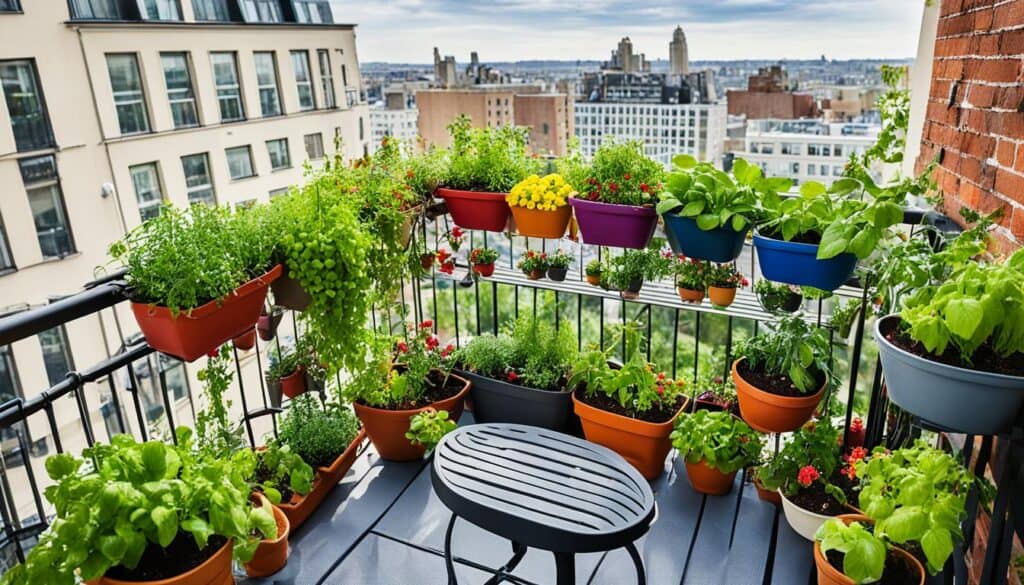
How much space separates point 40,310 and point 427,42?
5597 millimetres

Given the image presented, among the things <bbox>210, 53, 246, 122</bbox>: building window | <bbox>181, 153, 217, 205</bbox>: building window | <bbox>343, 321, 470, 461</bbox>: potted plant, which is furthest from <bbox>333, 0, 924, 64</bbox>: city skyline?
<bbox>181, 153, 217, 205</bbox>: building window

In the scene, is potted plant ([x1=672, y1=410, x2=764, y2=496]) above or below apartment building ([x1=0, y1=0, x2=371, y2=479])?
below

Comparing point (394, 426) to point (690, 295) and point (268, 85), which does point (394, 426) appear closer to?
point (690, 295)

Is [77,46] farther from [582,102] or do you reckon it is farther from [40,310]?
[40,310]

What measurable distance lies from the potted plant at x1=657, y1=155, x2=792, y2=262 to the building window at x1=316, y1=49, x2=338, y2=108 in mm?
8857

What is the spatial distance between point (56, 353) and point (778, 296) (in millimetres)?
7608

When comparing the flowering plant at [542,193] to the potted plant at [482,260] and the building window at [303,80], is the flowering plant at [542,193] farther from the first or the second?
the building window at [303,80]

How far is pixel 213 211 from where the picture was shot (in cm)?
168

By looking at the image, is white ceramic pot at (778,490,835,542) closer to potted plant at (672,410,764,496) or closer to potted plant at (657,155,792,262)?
potted plant at (672,410,764,496)

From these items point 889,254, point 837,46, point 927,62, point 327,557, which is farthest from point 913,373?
point 837,46

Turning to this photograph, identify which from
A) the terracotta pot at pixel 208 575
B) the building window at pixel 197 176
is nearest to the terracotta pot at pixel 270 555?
the terracotta pot at pixel 208 575

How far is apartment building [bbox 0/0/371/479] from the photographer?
6.56m

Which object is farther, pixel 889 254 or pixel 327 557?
pixel 327 557

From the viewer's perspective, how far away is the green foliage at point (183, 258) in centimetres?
146
